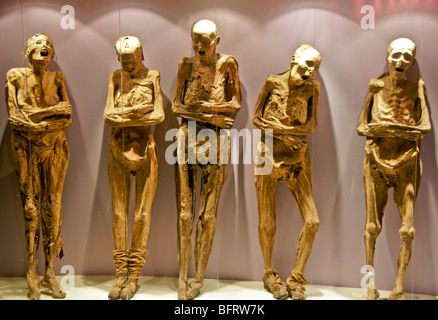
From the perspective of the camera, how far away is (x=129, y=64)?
467 cm

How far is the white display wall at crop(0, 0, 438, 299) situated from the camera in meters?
4.44

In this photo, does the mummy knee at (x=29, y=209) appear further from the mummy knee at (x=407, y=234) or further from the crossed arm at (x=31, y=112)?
the mummy knee at (x=407, y=234)

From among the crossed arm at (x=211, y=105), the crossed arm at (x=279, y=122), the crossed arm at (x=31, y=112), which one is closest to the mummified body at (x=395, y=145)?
the crossed arm at (x=279, y=122)

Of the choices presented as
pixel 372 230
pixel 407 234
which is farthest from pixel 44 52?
pixel 407 234

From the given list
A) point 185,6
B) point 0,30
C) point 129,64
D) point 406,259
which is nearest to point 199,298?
point 406,259

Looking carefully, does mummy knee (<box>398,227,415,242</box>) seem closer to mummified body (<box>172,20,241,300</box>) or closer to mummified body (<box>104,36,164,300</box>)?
mummified body (<box>172,20,241,300</box>)

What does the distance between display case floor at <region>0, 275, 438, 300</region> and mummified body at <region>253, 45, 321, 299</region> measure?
186mm

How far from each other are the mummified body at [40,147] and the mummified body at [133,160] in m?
0.43

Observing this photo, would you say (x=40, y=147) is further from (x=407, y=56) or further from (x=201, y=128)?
(x=407, y=56)

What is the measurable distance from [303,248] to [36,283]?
225 cm

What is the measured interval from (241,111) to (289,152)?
0.61 m

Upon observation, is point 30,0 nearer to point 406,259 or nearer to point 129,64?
point 129,64

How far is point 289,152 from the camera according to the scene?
4719mm

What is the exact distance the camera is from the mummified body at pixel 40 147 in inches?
179
